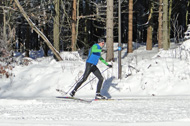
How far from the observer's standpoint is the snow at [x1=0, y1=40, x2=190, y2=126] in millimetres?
5793

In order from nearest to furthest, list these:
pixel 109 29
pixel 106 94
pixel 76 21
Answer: pixel 106 94, pixel 109 29, pixel 76 21

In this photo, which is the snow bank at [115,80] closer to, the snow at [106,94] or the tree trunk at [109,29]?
the snow at [106,94]

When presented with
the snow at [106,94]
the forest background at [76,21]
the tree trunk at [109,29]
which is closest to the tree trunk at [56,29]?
the forest background at [76,21]

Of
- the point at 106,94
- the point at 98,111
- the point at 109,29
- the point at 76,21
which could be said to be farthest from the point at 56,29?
the point at 98,111

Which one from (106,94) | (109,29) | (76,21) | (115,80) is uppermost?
(76,21)

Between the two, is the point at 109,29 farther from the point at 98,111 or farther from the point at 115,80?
the point at 98,111

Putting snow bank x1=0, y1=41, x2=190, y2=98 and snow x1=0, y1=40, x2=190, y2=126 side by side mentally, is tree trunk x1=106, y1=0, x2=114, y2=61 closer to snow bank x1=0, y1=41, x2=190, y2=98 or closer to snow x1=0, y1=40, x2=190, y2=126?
snow bank x1=0, y1=41, x2=190, y2=98

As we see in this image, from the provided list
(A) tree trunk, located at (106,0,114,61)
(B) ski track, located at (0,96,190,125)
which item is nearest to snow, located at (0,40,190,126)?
(B) ski track, located at (0,96,190,125)

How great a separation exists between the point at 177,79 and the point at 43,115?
612 centimetres

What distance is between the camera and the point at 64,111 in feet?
22.3

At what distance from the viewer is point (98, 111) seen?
266 inches

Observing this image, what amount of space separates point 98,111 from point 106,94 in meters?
3.63

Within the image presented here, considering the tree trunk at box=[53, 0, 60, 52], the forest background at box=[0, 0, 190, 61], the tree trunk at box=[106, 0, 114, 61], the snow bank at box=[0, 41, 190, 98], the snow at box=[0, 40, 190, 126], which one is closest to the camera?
the snow at box=[0, 40, 190, 126]

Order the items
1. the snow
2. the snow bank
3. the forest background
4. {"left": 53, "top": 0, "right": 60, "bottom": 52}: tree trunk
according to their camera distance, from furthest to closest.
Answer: {"left": 53, "top": 0, "right": 60, "bottom": 52}: tree trunk → the forest background → the snow bank → the snow
